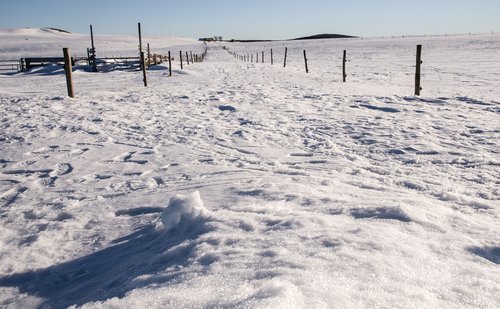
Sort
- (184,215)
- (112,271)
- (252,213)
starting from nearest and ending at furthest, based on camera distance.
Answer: (112,271), (184,215), (252,213)

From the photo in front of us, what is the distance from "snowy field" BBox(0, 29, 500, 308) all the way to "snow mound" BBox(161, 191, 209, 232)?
1 cm

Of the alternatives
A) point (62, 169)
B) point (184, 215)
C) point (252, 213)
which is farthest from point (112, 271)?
point (62, 169)

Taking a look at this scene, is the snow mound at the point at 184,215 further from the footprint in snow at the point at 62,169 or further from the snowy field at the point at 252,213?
the footprint in snow at the point at 62,169

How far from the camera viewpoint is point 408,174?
4242 millimetres

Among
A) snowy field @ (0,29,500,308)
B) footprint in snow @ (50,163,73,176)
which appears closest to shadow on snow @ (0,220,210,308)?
snowy field @ (0,29,500,308)

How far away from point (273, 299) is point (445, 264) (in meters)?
1.17

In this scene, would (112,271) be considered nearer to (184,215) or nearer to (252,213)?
(184,215)

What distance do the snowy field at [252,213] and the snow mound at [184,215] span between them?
0.01 metres

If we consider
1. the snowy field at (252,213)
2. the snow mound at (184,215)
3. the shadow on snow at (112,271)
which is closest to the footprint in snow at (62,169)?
the snowy field at (252,213)

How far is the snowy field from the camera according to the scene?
196 centimetres

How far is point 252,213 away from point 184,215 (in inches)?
21.3

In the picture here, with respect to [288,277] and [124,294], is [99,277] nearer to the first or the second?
[124,294]

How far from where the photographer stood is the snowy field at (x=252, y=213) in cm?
196

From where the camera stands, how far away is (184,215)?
9.60 ft
